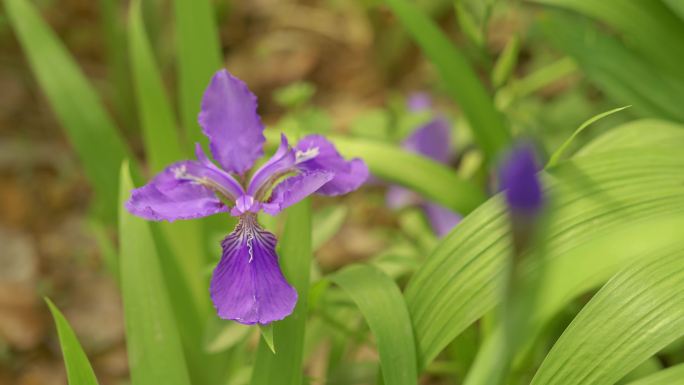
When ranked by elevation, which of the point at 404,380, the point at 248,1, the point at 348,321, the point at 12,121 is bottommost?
the point at 404,380

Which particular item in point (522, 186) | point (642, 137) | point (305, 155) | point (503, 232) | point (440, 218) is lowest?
point (522, 186)

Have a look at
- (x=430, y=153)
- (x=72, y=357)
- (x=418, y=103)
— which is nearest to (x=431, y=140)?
(x=430, y=153)

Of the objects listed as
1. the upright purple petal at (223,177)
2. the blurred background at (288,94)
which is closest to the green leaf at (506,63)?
the blurred background at (288,94)

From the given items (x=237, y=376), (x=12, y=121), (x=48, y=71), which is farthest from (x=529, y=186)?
(x=12, y=121)

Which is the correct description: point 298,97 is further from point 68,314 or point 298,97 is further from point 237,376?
point 68,314

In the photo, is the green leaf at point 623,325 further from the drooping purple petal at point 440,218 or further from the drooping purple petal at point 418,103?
the drooping purple petal at point 418,103

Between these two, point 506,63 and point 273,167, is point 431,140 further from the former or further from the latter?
point 273,167
